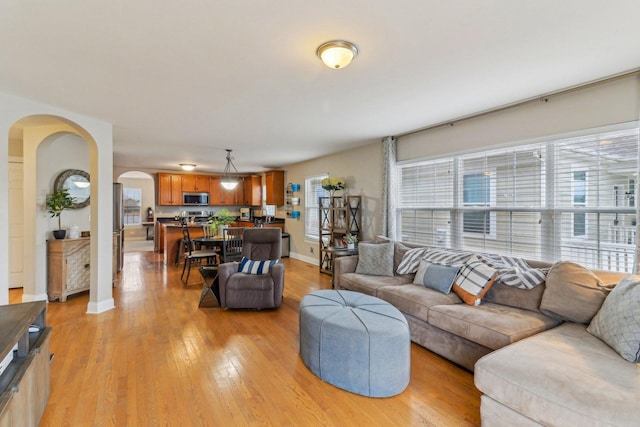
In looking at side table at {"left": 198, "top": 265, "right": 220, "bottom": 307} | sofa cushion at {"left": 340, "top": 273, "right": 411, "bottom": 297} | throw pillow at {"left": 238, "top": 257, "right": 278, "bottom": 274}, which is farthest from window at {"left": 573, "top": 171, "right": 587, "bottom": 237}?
side table at {"left": 198, "top": 265, "right": 220, "bottom": 307}

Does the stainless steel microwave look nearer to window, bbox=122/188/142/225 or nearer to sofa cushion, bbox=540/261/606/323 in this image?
window, bbox=122/188/142/225

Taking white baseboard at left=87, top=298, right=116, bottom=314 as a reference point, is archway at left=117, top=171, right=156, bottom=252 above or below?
above

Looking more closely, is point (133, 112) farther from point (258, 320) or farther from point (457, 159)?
point (457, 159)

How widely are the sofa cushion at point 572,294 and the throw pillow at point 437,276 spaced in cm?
78

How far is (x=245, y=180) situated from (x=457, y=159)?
6.97 m

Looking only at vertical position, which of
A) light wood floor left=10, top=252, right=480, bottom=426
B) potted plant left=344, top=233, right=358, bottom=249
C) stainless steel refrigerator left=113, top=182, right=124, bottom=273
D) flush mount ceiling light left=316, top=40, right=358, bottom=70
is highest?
flush mount ceiling light left=316, top=40, right=358, bottom=70

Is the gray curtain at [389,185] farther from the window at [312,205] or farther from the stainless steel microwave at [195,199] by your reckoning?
the stainless steel microwave at [195,199]

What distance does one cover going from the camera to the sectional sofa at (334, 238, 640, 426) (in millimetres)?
1457

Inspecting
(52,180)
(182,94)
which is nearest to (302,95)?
(182,94)

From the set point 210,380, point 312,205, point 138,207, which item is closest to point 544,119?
point 210,380

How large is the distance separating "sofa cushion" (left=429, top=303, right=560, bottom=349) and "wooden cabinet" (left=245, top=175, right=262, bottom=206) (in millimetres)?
7364

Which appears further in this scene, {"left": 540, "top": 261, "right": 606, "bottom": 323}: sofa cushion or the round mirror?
the round mirror

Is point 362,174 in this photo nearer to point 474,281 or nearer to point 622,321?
point 474,281

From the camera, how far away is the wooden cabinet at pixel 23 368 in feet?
4.65
